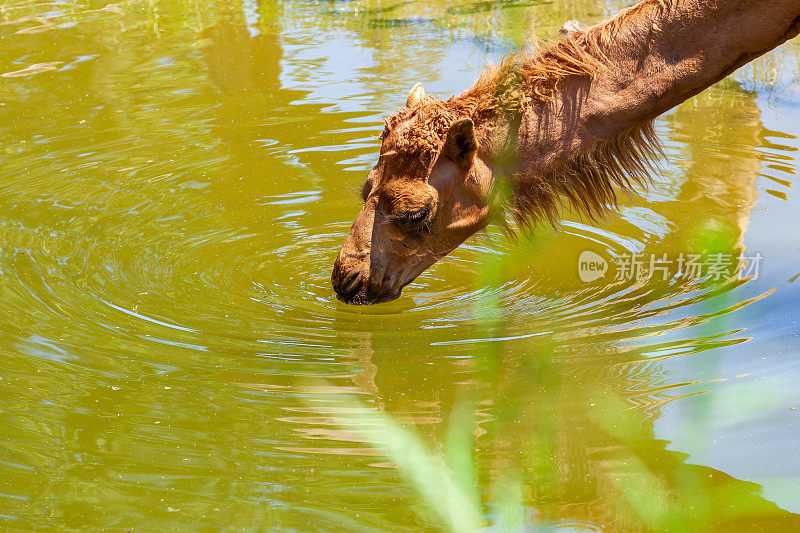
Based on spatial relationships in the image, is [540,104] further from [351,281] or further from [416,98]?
[351,281]

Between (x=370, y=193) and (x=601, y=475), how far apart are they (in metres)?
2.64

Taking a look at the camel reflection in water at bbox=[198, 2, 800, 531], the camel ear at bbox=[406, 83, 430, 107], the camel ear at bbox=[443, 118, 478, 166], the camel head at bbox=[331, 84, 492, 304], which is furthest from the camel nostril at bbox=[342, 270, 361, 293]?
the camel ear at bbox=[406, 83, 430, 107]

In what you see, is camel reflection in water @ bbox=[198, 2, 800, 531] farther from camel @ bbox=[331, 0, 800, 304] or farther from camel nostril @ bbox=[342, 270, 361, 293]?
camel @ bbox=[331, 0, 800, 304]

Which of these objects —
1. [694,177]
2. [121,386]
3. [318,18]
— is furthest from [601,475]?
[318,18]

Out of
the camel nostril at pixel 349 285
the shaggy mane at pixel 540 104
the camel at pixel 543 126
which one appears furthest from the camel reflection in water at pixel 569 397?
the shaggy mane at pixel 540 104

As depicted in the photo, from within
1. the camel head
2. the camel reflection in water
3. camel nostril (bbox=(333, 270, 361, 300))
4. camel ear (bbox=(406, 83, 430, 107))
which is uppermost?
camel ear (bbox=(406, 83, 430, 107))

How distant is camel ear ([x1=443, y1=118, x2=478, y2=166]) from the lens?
18.9 feet

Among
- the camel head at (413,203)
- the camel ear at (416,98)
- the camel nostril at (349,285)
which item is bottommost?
the camel nostril at (349,285)

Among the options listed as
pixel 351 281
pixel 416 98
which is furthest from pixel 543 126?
pixel 351 281

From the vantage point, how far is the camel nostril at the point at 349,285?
6199mm

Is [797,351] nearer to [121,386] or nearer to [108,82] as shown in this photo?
[121,386]

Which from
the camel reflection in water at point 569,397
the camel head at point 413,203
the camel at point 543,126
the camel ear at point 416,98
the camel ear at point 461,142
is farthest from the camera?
the camel ear at point 416,98

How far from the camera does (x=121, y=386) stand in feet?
17.1

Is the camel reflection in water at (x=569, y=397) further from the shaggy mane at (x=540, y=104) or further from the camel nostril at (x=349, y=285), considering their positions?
the shaggy mane at (x=540, y=104)
